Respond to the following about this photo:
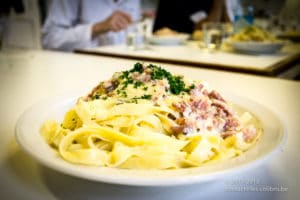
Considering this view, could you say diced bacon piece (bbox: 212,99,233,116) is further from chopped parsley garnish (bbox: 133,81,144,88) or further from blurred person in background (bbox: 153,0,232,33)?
blurred person in background (bbox: 153,0,232,33)

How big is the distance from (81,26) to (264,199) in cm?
237

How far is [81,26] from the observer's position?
103 inches

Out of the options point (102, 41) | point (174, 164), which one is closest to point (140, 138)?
point (174, 164)

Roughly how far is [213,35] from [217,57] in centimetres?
33

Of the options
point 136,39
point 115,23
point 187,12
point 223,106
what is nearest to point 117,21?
point 115,23

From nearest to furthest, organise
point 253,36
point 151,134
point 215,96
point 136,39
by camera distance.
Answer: point 151,134 < point 215,96 < point 253,36 < point 136,39

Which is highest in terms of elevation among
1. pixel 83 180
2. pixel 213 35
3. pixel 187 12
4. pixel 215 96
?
pixel 187 12

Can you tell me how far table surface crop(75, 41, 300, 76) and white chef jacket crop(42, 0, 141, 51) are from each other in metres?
0.75

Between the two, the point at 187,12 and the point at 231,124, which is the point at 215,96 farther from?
the point at 187,12

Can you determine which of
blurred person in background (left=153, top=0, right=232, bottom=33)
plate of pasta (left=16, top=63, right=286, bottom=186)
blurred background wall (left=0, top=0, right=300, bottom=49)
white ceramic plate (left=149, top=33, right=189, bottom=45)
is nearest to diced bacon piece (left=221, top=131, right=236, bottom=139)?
plate of pasta (left=16, top=63, right=286, bottom=186)

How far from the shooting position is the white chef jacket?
2635mm

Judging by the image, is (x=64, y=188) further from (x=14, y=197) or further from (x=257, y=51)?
(x=257, y=51)

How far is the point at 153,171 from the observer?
42cm

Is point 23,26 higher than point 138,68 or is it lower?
higher
